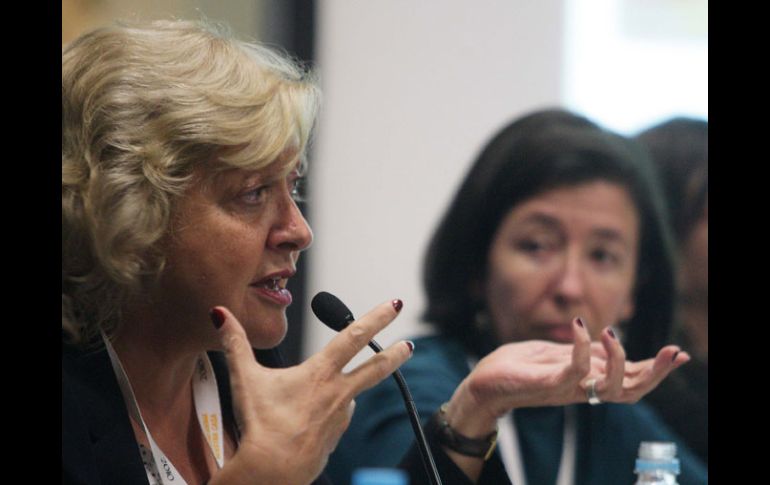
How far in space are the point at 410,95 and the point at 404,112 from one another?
3 centimetres

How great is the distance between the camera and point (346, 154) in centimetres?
173

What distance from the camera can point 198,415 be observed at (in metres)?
1.47

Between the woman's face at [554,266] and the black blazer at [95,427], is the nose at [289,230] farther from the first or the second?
the woman's face at [554,266]

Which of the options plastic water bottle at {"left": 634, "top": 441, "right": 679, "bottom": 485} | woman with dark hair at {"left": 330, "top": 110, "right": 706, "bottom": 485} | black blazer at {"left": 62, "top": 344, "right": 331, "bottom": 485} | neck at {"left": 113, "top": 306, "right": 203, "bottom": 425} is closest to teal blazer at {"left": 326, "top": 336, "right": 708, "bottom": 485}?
woman with dark hair at {"left": 330, "top": 110, "right": 706, "bottom": 485}

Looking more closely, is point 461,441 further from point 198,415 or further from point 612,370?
point 198,415

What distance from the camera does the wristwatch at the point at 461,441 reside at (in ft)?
5.05

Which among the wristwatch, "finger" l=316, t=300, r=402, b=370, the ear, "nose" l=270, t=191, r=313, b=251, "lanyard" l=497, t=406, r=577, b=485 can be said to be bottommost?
"lanyard" l=497, t=406, r=577, b=485

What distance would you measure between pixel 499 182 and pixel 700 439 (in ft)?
1.98

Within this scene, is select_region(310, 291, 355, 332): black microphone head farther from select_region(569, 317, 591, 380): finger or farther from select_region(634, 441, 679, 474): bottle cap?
select_region(634, 441, 679, 474): bottle cap

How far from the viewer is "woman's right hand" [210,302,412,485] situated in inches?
47.3

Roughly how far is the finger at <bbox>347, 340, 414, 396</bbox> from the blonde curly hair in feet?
0.99
